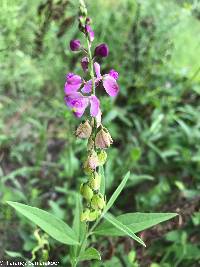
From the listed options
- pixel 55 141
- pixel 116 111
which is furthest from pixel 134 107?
pixel 55 141

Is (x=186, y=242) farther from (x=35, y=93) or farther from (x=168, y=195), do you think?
(x=35, y=93)

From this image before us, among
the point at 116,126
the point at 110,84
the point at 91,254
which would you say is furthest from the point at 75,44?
the point at 116,126

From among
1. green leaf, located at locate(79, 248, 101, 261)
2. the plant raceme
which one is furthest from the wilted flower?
green leaf, located at locate(79, 248, 101, 261)

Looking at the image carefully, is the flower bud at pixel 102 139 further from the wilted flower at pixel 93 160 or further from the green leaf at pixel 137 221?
the green leaf at pixel 137 221

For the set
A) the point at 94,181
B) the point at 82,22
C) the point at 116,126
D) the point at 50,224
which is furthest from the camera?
the point at 116,126

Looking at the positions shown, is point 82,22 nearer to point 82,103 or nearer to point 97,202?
point 82,103

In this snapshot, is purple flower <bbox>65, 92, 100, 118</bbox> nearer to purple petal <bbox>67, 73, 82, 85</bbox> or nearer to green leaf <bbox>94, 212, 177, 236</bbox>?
purple petal <bbox>67, 73, 82, 85</bbox>
